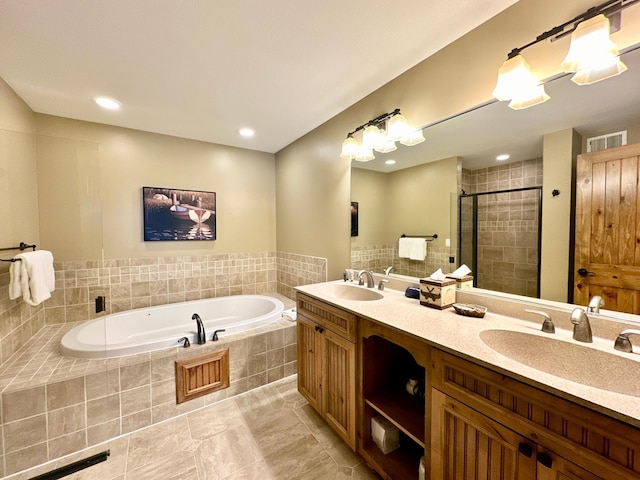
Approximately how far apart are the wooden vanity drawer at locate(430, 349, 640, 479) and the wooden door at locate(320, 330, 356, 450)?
2.10 ft

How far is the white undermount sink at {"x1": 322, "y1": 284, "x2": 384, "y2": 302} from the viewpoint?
6.38ft

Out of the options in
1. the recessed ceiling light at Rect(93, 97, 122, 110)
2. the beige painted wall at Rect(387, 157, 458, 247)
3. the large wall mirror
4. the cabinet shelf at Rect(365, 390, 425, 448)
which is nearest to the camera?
the large wall mirror

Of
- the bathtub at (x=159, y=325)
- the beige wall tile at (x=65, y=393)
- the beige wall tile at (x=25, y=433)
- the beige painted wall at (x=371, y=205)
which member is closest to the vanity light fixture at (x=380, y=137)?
the beige painted wall at (x=371, y=205)

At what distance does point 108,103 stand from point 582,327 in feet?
11.2

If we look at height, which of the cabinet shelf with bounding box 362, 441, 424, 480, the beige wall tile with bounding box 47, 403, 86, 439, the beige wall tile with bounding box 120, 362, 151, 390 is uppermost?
the beige wall tile with bounding box 120, 362, 151, 390

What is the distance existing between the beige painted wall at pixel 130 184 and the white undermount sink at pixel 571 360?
2967 millimetres

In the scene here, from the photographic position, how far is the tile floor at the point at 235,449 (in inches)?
59.0

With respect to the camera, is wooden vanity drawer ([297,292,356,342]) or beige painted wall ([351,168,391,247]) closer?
wooden vanity drawer ([297,292,356,342])

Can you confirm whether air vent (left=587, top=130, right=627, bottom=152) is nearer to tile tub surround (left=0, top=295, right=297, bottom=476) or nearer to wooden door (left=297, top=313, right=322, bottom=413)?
wooden door (left=297, top=313, right=322, bottom=413)

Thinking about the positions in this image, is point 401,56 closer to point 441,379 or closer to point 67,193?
point 441,379

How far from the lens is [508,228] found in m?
1.41

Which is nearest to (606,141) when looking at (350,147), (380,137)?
(380,137)

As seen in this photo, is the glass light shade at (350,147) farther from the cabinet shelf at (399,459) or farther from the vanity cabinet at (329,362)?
the cabinet shelf at (399,459)

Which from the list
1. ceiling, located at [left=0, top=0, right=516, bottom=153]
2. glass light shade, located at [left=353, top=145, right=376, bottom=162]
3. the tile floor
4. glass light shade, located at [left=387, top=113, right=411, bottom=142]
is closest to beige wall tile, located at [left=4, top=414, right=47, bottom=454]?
the tile floor
